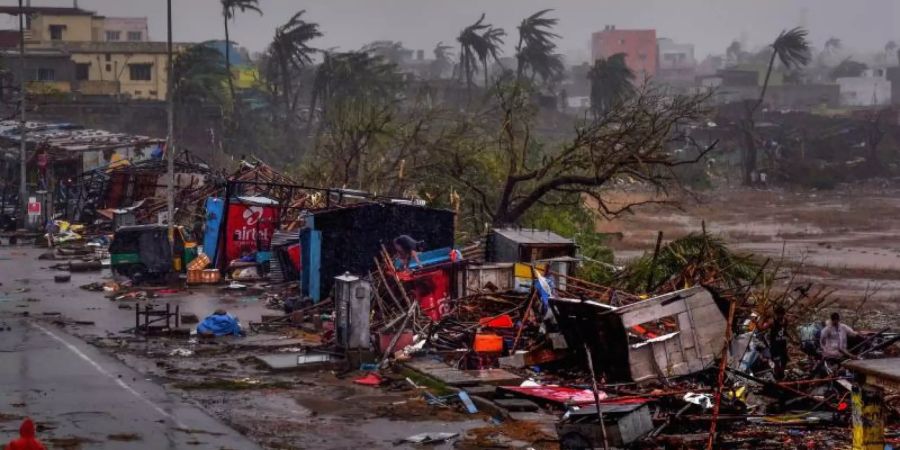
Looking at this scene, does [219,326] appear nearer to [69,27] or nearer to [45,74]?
[45,74]

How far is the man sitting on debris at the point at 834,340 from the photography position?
655 inches

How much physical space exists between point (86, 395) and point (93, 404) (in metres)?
0.62

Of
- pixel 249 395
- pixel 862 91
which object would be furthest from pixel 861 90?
pixel 249 395

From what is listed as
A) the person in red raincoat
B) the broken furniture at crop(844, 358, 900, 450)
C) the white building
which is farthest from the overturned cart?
the white building

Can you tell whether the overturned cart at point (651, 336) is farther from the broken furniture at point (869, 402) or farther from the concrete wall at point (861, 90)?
the concrete wall at point (861, 90)

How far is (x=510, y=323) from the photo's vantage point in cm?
1923

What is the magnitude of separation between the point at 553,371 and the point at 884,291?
1608 centimetres

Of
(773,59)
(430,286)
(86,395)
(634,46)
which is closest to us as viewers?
(86,395)

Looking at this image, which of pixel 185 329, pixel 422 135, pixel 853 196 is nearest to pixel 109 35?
pixel 853 196

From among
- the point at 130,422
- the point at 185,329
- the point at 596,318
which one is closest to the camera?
the point at 130,422

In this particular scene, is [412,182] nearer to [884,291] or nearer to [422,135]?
[422,135]

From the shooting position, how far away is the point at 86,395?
52.6 feet

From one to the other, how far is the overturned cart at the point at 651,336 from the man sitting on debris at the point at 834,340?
1.38m

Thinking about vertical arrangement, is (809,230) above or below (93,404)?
below
